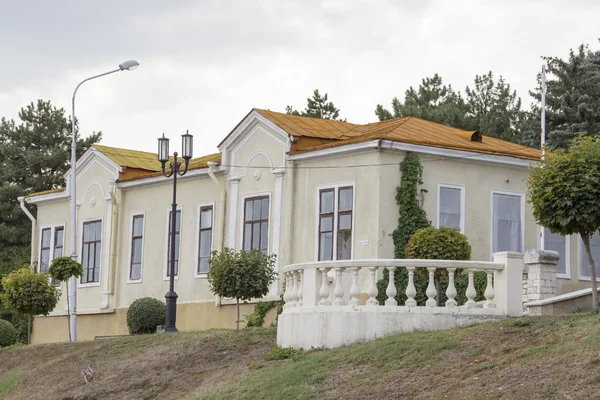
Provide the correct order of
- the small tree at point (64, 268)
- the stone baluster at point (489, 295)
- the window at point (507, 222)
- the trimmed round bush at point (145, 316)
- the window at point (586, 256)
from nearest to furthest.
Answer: the stone baluster at point (489, 295)
the window at point (507, 222)
the window at point (586, 256)
the trimmed round bush at point (145, 316)
the small tree at point (64, 268)

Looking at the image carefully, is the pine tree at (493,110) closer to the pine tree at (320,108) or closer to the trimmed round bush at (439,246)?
the pine tree at (320,108)

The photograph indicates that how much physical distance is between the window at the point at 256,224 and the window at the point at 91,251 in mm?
7369

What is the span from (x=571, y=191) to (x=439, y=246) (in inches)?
228

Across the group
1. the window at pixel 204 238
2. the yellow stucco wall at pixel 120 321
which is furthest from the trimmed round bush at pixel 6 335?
the window at pixel 204 238

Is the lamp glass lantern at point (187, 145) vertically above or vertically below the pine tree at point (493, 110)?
below

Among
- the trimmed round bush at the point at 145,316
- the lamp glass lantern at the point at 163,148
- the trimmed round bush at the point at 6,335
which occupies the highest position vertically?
the lamp glass lantern at the point at 163,148

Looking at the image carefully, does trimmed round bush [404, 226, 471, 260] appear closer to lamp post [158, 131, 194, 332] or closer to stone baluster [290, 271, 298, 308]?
stone baluster [290, 271, 298, 308]

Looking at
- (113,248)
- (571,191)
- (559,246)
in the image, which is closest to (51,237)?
(113,248)

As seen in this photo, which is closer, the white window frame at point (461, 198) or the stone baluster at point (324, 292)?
the stone baluster at point (324, 292)

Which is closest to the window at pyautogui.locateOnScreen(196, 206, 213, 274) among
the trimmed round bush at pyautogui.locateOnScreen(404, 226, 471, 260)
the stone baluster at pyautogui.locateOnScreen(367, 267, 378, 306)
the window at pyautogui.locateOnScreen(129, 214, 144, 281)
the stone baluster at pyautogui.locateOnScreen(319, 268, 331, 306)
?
the window at pyautogui.locateOnScreen(129, 214, 144, 281)

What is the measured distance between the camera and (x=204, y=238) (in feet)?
111

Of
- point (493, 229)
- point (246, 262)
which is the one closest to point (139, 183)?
point (246, 262)

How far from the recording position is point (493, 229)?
97.5 ft

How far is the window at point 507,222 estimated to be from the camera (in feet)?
97.8
